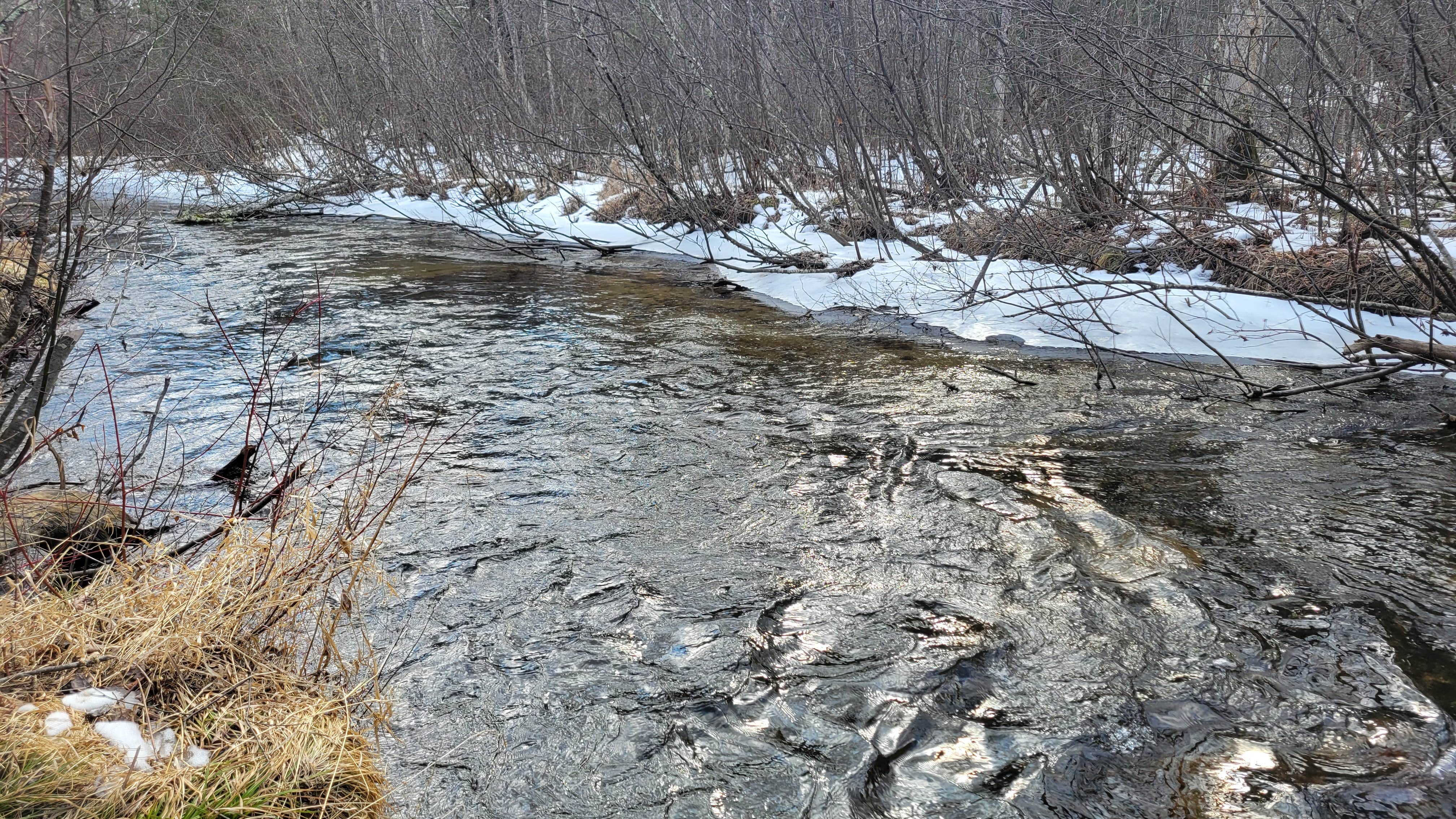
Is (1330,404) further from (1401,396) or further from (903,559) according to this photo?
(903,559)

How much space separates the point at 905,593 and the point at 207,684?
9.15 feet

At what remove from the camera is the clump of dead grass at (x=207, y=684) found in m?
2.63

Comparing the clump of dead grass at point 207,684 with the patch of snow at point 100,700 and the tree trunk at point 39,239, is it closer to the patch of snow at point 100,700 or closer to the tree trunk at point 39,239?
the patch of snow at point 100,700

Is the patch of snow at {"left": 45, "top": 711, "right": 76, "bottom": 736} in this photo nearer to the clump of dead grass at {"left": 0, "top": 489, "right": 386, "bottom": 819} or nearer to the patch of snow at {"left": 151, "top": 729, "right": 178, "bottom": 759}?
the clump of dead grass at {"left": 0, "top": 489, "right": 386, "bottom": 819}

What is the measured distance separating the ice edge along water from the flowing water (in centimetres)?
80

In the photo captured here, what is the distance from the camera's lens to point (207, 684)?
3164 millimetres

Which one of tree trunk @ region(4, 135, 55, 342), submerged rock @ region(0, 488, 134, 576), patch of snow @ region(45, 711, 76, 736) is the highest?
tree trunk @ region(4, 135, 55, 342)

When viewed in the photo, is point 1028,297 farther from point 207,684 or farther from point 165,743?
point 165,743

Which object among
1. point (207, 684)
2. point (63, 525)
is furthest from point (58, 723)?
point (63, 525)

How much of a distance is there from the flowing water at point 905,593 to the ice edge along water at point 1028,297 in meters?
0.80

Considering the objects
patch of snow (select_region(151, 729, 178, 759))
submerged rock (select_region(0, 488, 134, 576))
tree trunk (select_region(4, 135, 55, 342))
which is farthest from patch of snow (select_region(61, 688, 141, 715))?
tree trunk (select_region(4, 135, 55, 342))

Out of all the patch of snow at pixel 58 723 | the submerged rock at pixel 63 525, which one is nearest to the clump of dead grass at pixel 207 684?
the patch of snow at pixel 58 723

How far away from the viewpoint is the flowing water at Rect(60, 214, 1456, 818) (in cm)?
312

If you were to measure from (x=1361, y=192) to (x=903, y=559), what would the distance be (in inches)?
156
